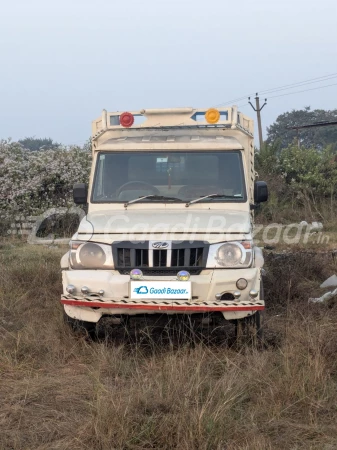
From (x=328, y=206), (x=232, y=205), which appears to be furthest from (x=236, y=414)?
(x=328, y=206)

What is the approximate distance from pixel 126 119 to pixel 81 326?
2.56 metres

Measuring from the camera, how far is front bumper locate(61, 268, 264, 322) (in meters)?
5.07

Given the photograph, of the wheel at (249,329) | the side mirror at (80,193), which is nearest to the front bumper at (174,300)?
the wheel at (249,329)

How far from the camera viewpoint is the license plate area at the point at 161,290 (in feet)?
16.7

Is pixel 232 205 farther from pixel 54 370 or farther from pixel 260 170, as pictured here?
pixel 260 170

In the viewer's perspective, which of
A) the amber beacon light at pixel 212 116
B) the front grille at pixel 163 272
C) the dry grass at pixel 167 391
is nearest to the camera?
the dry grass at pixel 167 391

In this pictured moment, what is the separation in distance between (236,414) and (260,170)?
16300 mm

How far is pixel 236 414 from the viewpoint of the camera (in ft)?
13.1

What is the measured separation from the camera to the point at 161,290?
5.11 metres

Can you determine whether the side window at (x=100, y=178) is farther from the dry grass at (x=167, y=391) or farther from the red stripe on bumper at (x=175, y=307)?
the red stripe on bumper at (x=175, y=307)

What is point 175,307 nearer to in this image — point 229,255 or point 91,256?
point 229,255

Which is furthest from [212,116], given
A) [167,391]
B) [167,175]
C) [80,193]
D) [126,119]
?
[167,391]

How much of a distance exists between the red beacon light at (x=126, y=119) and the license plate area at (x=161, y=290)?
96.2 inches

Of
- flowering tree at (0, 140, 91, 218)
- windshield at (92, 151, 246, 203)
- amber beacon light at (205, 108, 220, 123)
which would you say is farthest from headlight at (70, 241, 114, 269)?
flowering tree at (0, 140, 91, 218)
